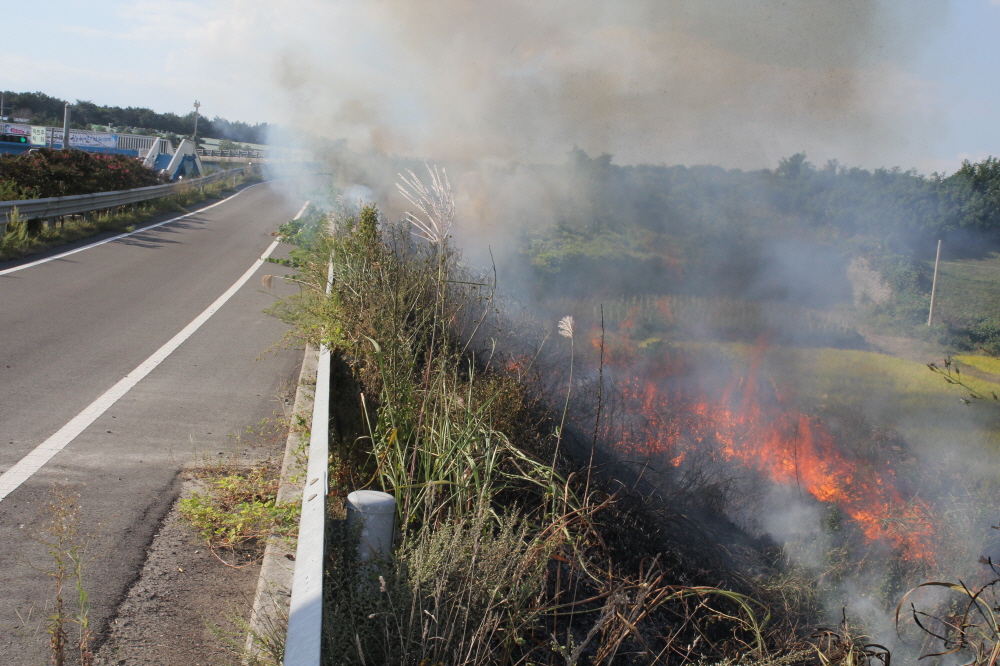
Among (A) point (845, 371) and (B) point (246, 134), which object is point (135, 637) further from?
(B) point (246, 134)

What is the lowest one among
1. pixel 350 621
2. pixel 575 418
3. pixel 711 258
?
pixel 575 418

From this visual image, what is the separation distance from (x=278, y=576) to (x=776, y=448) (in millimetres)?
7855

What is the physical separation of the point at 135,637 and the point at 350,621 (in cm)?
86

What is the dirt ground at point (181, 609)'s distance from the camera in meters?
2.39

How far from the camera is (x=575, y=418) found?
766 cm

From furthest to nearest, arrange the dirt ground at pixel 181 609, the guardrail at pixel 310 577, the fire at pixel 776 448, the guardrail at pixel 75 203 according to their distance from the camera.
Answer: the guardrail at pixel 75 203 → the fire at pixel 776 448 → the dirt ground at pixel 181 609 → the guardrail at pixel 310 577

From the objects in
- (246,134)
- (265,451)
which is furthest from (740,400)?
(246,134)

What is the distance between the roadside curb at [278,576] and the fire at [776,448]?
483 cm

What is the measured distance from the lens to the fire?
7230mm

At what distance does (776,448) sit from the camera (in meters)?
9.09

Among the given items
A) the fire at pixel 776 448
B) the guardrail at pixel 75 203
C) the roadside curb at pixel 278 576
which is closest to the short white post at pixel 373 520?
the roadside curb at pixel 278 576

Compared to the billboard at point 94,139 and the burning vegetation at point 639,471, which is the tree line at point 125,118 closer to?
the billboard at point 94,139

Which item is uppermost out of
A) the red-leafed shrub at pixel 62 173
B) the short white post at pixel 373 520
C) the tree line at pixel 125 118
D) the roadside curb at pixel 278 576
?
the tree line at pixel 125 118

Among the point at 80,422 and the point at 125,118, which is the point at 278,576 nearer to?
the point at 80,422
